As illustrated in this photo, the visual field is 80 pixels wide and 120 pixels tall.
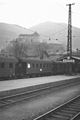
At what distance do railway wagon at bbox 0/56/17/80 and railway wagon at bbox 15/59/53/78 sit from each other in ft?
5.30

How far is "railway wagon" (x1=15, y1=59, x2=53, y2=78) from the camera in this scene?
30.6 m

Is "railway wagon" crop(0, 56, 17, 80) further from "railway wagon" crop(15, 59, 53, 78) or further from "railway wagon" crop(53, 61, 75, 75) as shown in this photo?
"railway wagon" crop(53, 61, 75, 75)

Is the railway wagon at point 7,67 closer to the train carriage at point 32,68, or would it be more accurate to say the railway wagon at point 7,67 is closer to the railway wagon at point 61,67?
the train carriage at point 32,68

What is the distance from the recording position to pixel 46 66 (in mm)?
38469

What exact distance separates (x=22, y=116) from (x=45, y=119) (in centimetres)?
131

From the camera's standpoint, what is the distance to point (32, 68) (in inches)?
1298

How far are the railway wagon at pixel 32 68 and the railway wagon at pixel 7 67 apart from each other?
162 cm

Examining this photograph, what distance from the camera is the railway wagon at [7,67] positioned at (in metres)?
25.6

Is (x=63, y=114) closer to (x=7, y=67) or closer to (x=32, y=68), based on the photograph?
(x=7, y=67)

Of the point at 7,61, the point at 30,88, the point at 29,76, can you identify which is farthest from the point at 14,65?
the point at 30,88

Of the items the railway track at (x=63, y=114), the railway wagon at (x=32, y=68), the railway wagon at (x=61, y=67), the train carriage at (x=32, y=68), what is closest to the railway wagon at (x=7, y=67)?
the railway wagon at (x=32, y=68)

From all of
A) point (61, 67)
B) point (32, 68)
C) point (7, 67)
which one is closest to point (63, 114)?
point (7, 67)

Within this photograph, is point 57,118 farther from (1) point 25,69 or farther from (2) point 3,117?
(1) point 25,69

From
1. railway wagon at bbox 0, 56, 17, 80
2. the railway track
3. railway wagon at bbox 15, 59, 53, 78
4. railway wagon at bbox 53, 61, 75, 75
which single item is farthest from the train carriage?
the railway track
